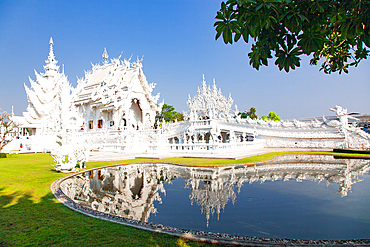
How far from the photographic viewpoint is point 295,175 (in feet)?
29.1

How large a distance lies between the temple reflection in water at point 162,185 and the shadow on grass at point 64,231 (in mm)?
827

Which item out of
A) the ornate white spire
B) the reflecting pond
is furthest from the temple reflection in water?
the ornate white spire

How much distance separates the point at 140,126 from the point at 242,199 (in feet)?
85.1

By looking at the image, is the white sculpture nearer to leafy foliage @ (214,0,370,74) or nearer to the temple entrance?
the temple entrance

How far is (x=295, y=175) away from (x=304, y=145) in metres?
15.1

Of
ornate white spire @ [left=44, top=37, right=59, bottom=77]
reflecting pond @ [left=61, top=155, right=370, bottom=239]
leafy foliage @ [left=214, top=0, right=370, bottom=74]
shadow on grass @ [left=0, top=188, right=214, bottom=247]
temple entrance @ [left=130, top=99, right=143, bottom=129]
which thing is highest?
ornate white spire @ [left=44, top=37, right=59, bottom=77]

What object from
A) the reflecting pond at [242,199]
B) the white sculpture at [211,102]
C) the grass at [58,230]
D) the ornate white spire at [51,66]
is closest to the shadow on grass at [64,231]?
the grass at [58,230]

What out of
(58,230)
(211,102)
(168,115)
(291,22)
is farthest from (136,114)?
(291,22)

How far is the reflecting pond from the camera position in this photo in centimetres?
409

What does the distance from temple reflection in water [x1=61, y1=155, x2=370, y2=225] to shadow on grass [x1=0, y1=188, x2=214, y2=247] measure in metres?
0.83

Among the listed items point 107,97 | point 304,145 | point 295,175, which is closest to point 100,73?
point 107,97

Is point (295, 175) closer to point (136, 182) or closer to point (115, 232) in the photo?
point (136, 182)

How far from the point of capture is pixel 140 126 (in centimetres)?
3052

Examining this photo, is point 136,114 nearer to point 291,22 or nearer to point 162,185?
point 162,185
